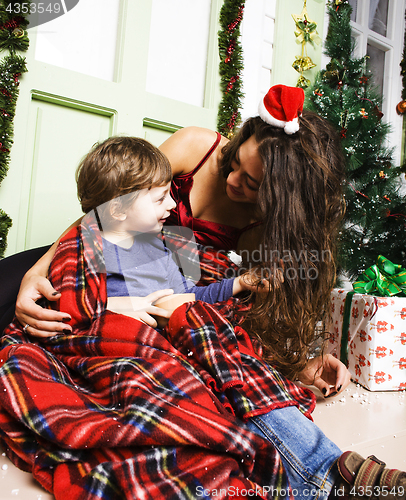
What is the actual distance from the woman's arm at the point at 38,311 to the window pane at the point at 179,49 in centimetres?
115

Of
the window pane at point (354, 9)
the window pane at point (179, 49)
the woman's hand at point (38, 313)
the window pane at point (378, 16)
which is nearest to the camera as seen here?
the woman's hand at point (38, 313)

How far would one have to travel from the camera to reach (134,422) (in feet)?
1.72

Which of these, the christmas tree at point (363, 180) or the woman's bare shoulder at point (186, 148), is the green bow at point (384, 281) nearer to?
the christmas tree at point (363, 180)

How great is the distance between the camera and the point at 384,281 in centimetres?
128

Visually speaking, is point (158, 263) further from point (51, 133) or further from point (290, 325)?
point (51, 133)

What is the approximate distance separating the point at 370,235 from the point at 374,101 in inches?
26.2

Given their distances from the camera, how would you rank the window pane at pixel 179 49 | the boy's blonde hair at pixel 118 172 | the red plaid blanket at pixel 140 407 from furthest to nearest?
the window pane at pixel 179 49
the boy's blonde hair at pixel 118 172
the red plaid blanket at pixel 140 407

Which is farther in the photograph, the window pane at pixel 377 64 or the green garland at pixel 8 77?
the window pane at pixel 377 64

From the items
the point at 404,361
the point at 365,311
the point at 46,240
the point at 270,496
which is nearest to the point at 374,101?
the point at 365,311

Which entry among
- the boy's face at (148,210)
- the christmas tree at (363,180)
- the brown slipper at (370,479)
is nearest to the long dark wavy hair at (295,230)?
the boy's face at (148,210)

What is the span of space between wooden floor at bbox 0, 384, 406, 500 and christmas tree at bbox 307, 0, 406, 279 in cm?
75

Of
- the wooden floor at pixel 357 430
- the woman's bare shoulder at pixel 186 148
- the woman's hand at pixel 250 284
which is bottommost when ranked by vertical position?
the wooden floor at pixel 357 430

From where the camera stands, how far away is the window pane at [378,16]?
234cm

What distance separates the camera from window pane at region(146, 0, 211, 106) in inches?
64.6
